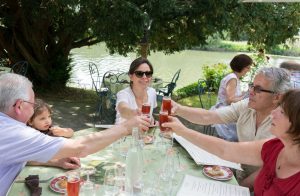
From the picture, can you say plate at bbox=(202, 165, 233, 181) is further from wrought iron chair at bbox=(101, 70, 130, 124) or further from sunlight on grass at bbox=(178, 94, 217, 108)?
sunlight on grass at bbox=(178, 94, 217, 108)

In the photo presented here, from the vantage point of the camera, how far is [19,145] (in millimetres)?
1924

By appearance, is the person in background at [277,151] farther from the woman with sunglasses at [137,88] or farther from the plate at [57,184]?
the woman with sunglasses at [137,88]

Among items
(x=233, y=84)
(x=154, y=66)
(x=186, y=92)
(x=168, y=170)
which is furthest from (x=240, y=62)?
(x=154, y=66)

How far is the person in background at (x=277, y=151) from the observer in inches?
81.1

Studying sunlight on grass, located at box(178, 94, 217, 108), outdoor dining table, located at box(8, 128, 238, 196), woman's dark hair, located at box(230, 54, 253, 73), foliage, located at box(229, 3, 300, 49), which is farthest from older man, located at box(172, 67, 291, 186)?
sunlight on grass, located at box(178, 94, 217, 108)

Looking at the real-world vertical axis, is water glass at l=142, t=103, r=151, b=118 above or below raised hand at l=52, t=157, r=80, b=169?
above

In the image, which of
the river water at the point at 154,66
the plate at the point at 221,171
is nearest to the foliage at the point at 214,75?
the river water at the point at 154,66

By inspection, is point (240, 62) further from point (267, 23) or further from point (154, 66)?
point (154, 66)

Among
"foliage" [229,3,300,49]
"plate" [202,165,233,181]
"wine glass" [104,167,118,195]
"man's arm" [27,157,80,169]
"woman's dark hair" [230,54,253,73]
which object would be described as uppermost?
"foliage" [229,3,300,49]

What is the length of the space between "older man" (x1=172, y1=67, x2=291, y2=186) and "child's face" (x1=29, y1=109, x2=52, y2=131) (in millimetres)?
1151

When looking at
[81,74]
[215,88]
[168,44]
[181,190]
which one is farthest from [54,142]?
[81,74]

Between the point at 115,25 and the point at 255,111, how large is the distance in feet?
16.6

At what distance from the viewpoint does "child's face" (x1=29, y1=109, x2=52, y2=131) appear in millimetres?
3016

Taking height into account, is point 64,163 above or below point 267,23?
below
